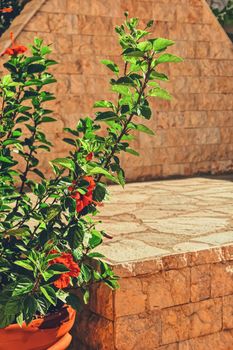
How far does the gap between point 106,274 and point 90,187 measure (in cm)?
52

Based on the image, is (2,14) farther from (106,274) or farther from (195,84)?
(106,274)

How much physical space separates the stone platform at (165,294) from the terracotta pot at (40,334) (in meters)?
0.28

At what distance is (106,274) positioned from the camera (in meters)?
2.88

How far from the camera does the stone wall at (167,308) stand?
3070mm

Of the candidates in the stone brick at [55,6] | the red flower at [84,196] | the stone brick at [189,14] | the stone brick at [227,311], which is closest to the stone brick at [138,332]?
the stone brick at [227,311]

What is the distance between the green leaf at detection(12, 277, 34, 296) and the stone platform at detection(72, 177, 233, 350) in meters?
0.61

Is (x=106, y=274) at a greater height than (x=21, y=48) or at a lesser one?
lesser

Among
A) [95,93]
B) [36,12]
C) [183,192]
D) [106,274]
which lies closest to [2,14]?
[36,12]

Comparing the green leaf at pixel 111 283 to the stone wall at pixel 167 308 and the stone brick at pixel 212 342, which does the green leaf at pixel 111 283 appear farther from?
the stone brick at pixel 212 342

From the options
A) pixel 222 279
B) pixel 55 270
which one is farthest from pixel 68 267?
pixel 222 279

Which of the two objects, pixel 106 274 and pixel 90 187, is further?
pixel 106 274

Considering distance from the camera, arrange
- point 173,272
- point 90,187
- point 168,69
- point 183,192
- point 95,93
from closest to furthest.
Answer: point 90,187 < point 173,272 < point 183,192 < point 95,93 < point 168,69

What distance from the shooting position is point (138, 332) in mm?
3129

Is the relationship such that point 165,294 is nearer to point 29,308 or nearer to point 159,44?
point 29,308
